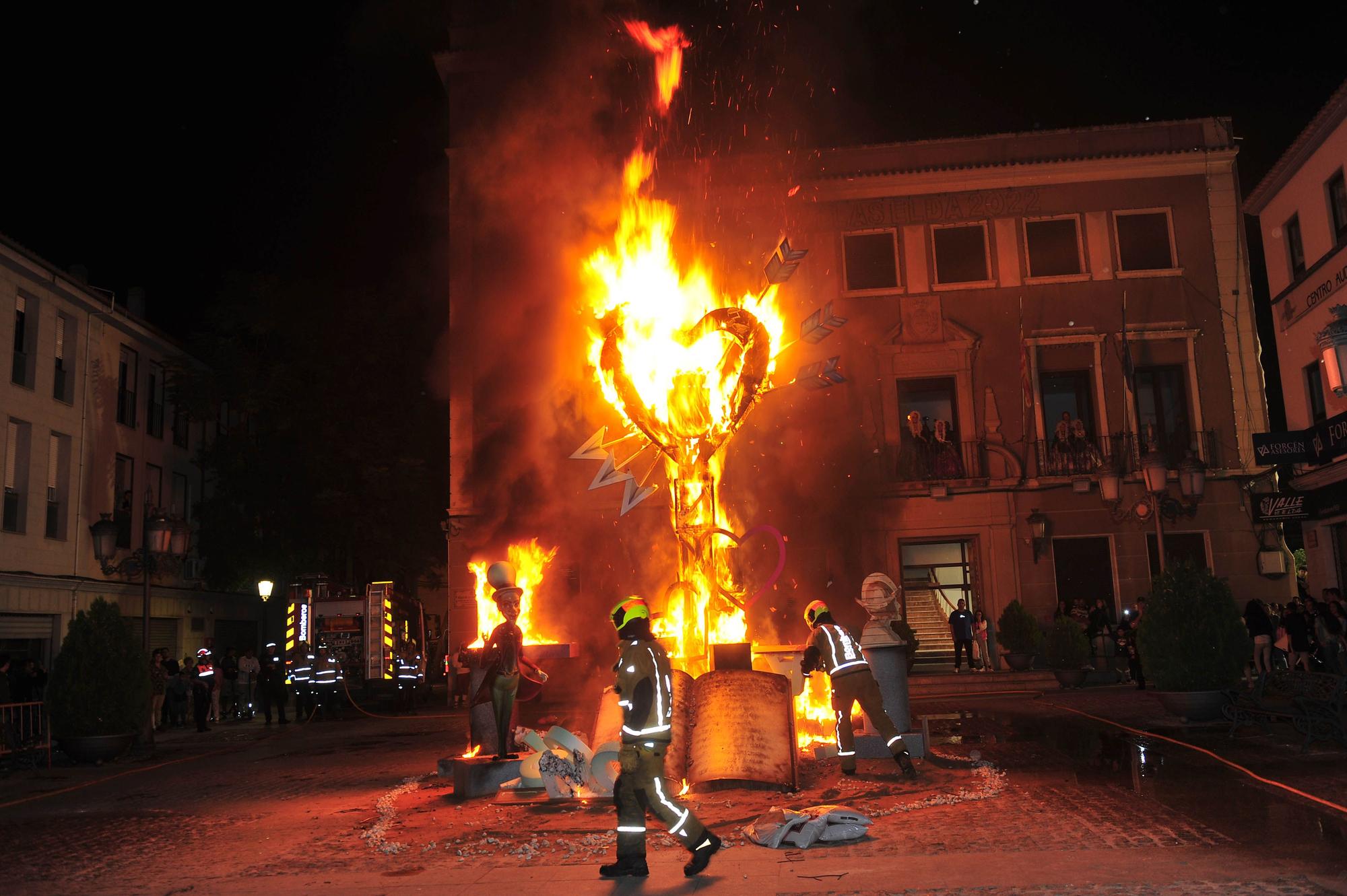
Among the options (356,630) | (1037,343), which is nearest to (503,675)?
(356,630)

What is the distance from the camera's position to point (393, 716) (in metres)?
22.8

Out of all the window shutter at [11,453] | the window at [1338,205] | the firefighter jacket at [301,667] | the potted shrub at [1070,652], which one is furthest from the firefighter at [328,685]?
the window at [1338,205]

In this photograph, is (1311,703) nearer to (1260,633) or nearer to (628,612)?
(628,612)

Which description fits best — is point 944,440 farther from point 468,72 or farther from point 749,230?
point 468,72

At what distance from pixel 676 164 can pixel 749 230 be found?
297 centimetres

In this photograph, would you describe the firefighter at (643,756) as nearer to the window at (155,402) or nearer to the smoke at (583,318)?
the smoke at (583,318)

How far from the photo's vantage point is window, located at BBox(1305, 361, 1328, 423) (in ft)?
75.3

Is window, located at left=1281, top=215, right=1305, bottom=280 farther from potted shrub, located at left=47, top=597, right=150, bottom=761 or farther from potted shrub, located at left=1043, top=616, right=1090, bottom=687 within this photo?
potted shrub, located at left=47, top=597, right=150, bottom=761

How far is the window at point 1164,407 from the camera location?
1035 inches

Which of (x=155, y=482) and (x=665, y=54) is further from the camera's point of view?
(x=155, y=482)

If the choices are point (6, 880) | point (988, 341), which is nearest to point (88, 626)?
point (6, 880)

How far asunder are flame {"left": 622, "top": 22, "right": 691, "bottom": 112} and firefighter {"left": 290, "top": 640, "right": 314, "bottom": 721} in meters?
14.3

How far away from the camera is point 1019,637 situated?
2247 centimetres

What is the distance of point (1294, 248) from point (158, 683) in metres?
25.9
